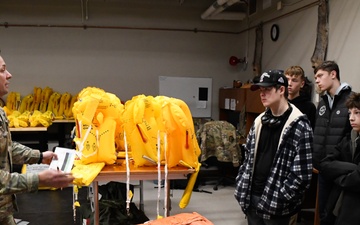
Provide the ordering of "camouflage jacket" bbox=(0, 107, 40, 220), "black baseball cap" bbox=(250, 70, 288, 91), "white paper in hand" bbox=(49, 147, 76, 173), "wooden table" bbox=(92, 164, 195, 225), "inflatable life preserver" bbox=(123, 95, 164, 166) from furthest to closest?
"inflatable life preserver" bbox=(123, 95, 164, 166), "wooden table" bbox=(92, 164, 195, 225), "black baseball cap" bbox=(250, 70, 288, 91), "white paper in hand" bbox=(49, 147, 76, 173), "camouflage jacket" bbox=(0, 107, 40, 220)

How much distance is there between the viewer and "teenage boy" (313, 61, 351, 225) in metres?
2.40

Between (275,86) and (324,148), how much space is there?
3.38 ft

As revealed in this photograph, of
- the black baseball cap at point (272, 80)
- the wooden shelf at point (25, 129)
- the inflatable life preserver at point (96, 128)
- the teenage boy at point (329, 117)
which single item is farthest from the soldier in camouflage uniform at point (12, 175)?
the wooden shelf at point (25, 129)

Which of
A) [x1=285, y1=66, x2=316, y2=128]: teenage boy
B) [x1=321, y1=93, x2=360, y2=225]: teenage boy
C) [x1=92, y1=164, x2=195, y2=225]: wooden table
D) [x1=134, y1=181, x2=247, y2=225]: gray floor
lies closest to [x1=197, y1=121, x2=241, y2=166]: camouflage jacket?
[x1=134, y1=181, x2=247, y2=225]: gray floor

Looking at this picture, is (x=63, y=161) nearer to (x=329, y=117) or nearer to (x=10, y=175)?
(x=10, y=175)

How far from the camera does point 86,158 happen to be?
2332 mm

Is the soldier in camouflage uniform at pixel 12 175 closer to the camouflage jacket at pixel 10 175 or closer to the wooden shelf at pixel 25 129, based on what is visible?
the camouflage jacket at pixel 10 175

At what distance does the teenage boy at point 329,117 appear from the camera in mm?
2402

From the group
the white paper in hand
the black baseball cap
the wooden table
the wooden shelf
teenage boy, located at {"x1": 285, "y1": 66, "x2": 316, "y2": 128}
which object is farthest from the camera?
the wooden shelf

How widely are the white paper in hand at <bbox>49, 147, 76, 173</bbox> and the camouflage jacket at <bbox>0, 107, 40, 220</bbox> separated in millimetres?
191

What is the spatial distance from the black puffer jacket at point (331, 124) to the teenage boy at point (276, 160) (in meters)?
0.76

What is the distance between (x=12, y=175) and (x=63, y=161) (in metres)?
0.29

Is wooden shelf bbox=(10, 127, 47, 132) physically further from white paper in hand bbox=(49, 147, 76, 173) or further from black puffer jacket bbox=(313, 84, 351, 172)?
black puffer jacket bbox=(313, 84, 351, 172)

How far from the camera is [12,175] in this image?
1.47 meters
